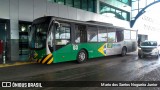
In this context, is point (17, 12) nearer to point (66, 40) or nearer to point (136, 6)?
point (66, 40)

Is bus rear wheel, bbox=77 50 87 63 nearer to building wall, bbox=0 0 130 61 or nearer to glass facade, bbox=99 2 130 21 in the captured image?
building wall, bbox=0 0 130 61

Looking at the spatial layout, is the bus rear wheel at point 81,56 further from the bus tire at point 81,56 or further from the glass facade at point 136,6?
the glass facade at point 136,6

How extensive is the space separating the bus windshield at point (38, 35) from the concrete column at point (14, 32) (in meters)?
3.75

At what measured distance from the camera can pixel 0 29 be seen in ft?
61.3

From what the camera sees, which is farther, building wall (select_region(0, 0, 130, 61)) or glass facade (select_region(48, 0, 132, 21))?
glass facade (select_region(48, 0, 132, 21))

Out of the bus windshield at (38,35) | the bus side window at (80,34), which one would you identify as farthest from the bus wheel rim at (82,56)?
the bus windshield at (38,35)

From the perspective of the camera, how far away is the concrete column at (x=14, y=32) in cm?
1644

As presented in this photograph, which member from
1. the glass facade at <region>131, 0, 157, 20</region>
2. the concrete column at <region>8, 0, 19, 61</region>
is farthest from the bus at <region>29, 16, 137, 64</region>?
the glass facade at <region>131, 0, 157, 20</region>

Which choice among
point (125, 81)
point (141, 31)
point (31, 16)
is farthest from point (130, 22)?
point (125, 81)

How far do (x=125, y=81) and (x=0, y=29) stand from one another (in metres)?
14.4

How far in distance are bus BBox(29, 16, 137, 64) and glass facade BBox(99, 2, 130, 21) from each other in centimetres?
1339

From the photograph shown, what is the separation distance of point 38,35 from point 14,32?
467 centimetres

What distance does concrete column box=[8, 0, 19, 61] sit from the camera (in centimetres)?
1644

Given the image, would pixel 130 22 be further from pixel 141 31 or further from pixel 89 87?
pixel 89 87
